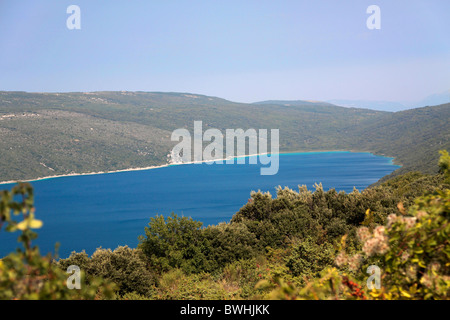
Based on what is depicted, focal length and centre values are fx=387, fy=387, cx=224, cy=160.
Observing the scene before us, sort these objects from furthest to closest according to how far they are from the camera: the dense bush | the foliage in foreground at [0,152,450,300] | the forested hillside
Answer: the forested hillside, the dense bush, the foliage in foreground at [0,152,450,300]

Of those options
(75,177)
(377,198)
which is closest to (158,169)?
(75,177)

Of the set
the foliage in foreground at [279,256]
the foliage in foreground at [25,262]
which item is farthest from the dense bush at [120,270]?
the foliage in foreground at [25,262]

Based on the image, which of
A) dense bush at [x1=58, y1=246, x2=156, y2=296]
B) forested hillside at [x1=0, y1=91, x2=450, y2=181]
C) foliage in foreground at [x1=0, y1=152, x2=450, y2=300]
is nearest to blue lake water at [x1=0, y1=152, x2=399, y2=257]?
forested hillside at [x1=0, y1=91, x2=450, y2=181]

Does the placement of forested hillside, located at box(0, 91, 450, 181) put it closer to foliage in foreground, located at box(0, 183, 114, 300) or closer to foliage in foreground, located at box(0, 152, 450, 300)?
foliage in foreground, located at box(0, 152, 450, 300)

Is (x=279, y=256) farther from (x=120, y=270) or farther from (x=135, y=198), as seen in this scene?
(x=135, y=198)

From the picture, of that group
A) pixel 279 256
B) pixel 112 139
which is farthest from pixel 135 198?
pixel 112 139

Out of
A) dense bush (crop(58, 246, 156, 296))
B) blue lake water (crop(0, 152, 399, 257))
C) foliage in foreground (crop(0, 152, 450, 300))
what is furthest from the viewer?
blue lake water (crop(0, 152, 399, 257))
